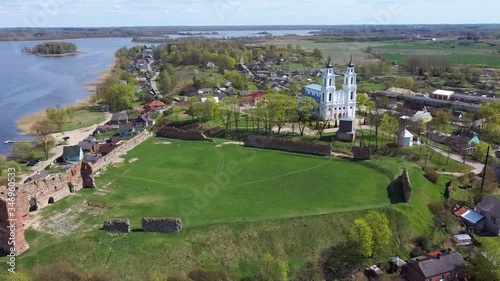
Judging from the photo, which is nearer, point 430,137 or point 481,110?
point 430,137

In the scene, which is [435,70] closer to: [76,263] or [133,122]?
[133,122]

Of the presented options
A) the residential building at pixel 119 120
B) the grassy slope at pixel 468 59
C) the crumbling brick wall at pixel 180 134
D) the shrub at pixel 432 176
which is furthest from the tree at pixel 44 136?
the grassy slope at pixel 468 59

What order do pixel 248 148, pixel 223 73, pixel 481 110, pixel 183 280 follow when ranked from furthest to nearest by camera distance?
pixel 223 73
pixel 481 110
pixel 248 148
pixel 183 280

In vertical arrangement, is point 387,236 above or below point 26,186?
below

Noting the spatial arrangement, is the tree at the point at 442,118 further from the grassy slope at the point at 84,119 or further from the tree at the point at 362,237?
the grassy slope at the point at 84,119

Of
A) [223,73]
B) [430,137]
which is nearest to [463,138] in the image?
[430,137]

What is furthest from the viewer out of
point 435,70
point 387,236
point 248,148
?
point 435,70

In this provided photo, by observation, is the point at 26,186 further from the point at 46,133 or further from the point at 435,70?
the point at 435,70
